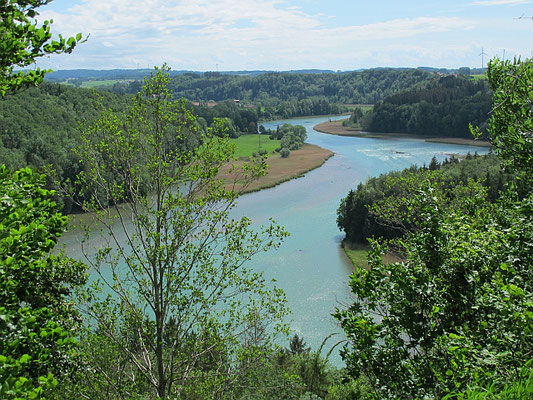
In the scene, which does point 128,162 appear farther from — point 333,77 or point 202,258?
point 333,77

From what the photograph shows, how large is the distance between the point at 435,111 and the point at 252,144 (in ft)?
118

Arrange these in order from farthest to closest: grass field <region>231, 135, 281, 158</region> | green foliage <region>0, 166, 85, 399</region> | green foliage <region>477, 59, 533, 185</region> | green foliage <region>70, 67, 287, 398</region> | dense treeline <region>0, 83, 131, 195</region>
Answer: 1. grass field <region>231, 135, 281, 158</region>
2. dense treeline <region>0, 83, 131, 195</region>
3. green foliage <region>70, 67, 287, 398</region>
4. green foliage <region>477, 59, 533, 185</region>
5. green foliage <region>0, 166, 85, 399</region>

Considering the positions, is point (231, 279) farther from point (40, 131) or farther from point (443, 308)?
point (40, 131)

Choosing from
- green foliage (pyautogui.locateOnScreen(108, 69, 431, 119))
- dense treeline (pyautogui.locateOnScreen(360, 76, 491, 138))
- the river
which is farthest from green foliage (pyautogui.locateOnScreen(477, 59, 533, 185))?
green foliage (pyautogui.locateOnScreen(108, 69, 431, 119))

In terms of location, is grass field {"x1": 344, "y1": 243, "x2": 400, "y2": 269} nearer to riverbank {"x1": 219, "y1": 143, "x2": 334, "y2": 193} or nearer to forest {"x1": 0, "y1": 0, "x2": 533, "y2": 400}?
riverbank {"x1": 219, "y1": 143, "x2": 334, "y2": 193}

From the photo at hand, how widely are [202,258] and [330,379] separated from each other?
1053 cm

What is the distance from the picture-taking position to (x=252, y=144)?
3130 inches

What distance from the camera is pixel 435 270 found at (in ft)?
17.7

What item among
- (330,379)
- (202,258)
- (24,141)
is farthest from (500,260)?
(24,141)

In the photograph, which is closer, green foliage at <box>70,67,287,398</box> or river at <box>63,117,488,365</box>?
green foliage at <box>70,67,287,398</box>

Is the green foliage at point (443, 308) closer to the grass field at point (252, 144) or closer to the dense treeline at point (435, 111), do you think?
the grass field at point (252, 144)

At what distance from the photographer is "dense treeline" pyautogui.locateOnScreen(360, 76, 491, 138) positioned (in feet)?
275

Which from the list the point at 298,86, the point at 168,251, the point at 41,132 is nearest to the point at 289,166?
the point at 41,132

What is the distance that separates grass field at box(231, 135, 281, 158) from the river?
1031cm
